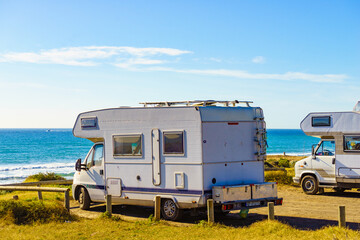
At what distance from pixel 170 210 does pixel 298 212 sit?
410 cm

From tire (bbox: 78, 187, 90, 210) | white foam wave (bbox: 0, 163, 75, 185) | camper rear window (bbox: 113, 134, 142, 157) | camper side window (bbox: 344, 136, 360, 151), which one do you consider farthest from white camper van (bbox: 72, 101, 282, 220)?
white foam wave (bbox: 0, 163, 75, 185)

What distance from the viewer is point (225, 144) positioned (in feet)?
42.7

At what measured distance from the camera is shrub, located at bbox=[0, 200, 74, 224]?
42.2 feet

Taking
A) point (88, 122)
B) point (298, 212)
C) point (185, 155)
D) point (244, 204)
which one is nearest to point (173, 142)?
point (185, 155)

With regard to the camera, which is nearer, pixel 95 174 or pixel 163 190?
pixel 163 190

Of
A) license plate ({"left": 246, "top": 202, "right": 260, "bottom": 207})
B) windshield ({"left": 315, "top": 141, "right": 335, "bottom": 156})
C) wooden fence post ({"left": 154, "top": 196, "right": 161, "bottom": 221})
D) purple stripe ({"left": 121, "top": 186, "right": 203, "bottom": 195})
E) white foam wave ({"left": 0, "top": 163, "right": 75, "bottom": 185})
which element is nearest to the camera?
purple stripe ({"left": 121, "top": 186, "right": 203, "bottom": 195})

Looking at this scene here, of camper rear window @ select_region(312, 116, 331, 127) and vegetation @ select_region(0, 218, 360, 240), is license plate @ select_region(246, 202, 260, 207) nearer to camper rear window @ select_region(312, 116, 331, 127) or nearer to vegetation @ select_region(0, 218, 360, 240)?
vegetation @ select_region(0, 218, 360, 240)

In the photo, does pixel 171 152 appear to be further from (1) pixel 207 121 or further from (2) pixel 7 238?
(2) pixel 7 238

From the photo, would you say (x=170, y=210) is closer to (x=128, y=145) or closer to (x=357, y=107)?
(x=128, y=145)

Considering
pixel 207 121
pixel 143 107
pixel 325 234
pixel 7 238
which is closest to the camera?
pixel 325 234

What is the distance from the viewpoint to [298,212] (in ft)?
48.3

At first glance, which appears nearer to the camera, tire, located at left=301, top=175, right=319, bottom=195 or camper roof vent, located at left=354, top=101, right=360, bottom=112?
camper roof vent, located at left=354, top=101, right=360, bottom=112

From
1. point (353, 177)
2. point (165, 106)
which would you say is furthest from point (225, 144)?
point (353, 177)

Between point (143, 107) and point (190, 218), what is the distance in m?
3.35
